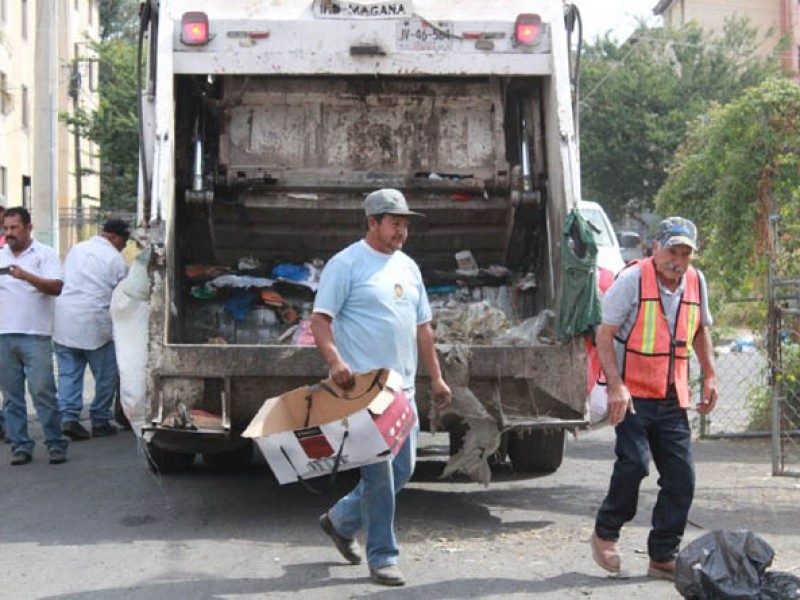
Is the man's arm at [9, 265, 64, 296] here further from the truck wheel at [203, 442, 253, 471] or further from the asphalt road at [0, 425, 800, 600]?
the truck wheel at [203, 442, 253, 471]

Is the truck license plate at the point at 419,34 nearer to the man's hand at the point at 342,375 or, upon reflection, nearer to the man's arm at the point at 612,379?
the man's arm at the point at 612,379

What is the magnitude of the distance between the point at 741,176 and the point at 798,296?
920mm

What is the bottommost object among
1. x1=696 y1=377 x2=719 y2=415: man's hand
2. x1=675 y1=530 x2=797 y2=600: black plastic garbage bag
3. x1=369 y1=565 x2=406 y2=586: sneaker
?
x1=369 y1=565 x2=406 y2=586: sneaker

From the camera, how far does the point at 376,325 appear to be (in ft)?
17.3

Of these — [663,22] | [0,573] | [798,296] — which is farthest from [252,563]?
[663,22]

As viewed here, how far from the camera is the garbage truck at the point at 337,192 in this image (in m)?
6.23

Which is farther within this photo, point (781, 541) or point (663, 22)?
point (663, 22)

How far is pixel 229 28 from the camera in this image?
22.9ft

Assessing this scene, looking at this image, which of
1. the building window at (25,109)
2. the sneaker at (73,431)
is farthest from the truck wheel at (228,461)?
the building window at (25,109)

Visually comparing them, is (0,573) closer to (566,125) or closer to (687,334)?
(687,334)

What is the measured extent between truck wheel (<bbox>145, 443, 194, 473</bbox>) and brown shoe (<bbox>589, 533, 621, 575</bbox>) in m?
3.09

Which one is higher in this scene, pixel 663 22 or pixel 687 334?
pixel 663 22

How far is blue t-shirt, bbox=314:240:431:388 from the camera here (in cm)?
525

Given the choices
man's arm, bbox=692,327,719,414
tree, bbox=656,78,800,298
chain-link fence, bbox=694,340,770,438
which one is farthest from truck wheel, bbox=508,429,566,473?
man's arm, bbox=692,327,719,414
